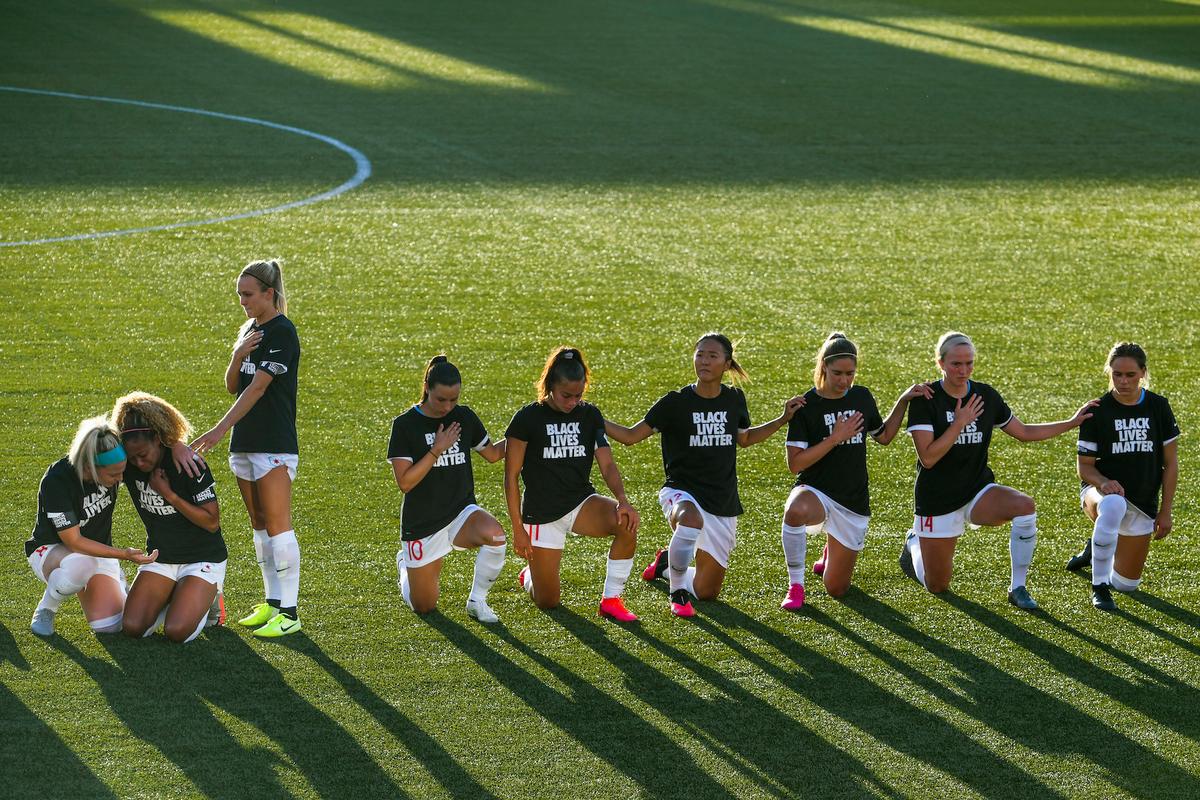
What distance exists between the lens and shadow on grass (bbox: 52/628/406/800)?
589cm

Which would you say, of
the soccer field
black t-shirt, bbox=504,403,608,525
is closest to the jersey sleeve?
black t-shirt, bbox=504,403,608,525

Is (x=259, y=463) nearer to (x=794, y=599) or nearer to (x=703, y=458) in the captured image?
(x=703, y=458)

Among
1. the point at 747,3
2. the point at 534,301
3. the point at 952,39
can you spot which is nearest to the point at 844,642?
the point at 534,301

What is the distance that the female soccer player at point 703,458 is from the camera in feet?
25.4

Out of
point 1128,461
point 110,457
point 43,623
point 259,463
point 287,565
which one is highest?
point 1128,461

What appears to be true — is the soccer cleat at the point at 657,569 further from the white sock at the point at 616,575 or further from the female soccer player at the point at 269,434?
the female soccer player at the point at 269,434

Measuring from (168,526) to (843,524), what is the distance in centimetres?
354

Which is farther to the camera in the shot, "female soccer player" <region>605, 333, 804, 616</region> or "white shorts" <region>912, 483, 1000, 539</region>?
"white shorts" <region>912, 483, 1000, 539</region>

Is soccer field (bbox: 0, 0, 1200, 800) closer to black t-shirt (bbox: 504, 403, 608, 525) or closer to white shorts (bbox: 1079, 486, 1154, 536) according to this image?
white shorts (bbox: 1079, 486, 1154, 536)

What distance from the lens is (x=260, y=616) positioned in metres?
7.38

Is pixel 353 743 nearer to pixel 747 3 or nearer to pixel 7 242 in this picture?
pixel 7 242

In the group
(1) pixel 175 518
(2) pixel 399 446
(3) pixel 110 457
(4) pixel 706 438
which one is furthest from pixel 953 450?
(3) pixel 110 457

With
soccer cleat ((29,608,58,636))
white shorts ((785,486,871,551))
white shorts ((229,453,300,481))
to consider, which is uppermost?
white shorts ((229,453,300,481))

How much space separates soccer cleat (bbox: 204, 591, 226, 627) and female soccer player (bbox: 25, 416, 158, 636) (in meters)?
0.43
